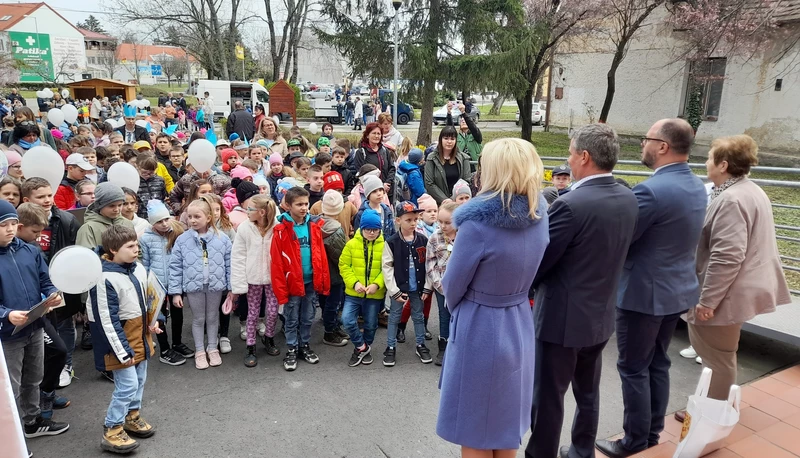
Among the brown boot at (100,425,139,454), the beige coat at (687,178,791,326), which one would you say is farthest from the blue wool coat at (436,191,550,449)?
the brown boot at (100,425,139,454)

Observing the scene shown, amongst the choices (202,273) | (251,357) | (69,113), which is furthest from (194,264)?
(69,113)

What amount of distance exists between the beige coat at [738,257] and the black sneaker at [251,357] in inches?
139

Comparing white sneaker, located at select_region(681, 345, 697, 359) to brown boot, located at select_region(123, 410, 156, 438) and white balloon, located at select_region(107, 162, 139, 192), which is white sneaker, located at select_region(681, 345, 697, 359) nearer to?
brown boot, located at select_region(123, 410, 156, 438)

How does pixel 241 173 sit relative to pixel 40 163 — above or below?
below

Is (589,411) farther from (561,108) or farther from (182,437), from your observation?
(561,108)

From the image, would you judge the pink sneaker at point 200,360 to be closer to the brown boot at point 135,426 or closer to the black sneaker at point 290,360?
the black sneaker at point 290,360

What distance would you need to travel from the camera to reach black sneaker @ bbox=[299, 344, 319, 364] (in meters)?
4.79

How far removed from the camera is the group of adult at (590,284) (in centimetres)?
240

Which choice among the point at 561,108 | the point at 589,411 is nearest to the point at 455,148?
the point at 589,411

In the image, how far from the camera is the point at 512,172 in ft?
7.72

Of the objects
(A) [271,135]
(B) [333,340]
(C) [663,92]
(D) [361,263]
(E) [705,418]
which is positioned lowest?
(B) [333,340]

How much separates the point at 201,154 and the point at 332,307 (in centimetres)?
255

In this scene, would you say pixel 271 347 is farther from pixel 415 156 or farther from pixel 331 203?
pixel 415 156

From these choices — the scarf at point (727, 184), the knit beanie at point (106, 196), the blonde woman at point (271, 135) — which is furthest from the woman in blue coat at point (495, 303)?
the blonde woman at point (271, 135)
